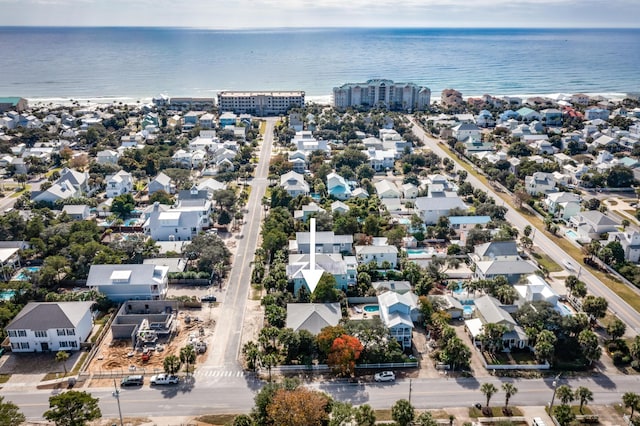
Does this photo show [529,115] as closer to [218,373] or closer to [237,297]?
[237,297]

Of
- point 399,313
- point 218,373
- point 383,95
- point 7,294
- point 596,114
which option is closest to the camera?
point 218,373

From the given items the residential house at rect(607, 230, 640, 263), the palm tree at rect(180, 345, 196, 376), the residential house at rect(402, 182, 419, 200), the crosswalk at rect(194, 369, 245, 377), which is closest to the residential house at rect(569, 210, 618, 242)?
the residential house at rect(607, 230, 640, 263)

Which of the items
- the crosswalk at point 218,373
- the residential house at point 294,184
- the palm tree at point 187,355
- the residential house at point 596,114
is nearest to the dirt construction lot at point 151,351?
the crosswalk at point 218,373

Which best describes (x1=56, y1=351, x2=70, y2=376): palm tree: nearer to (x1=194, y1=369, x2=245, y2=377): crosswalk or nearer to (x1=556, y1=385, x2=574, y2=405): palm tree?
(x1=194, y1=369, x2=245, y2=377): crosswalk

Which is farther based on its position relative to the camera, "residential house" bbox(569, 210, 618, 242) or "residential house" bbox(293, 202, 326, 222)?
"residential house" bbox(293, 202, 326, 222)

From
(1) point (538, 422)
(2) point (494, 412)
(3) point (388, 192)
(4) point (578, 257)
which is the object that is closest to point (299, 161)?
(3) point (388, 192)

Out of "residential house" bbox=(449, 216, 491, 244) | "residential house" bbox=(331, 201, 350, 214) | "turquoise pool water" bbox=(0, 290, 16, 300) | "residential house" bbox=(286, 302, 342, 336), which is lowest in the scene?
"turquoise pool water" bbox=(0, 290, 16, 300)
